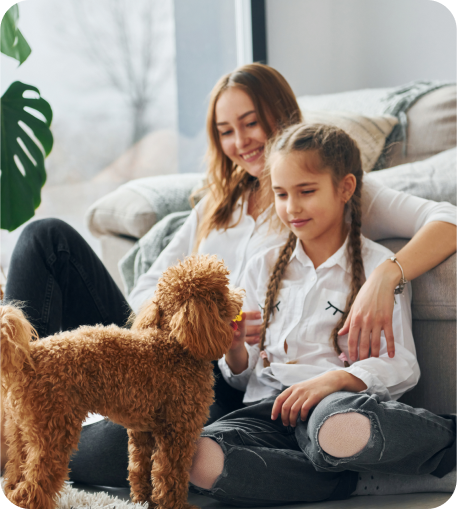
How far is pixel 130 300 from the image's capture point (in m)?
1.45

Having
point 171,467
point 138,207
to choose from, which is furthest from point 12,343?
point 138,207

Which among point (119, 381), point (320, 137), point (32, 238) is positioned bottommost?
point (119, 381)

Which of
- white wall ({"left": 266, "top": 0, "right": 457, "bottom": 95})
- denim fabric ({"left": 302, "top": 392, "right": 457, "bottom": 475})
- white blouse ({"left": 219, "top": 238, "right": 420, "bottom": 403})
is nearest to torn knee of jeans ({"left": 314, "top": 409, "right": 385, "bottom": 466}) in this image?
denim fabric ({"left": 302, "top": 392, "right": 457, "bottom": 475})

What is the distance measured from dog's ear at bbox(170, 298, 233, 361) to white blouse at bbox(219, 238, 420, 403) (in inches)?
13.1

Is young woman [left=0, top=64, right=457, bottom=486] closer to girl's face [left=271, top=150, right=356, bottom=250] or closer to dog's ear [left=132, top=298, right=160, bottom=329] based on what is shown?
girl's face [left=271, top=150, right=356, bottom=250]

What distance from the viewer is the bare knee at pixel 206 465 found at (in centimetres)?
93

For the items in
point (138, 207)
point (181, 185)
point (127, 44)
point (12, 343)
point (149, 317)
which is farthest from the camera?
point (127, 44)

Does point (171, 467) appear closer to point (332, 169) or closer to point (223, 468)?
point (223, 468)

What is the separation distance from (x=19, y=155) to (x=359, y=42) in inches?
67.3

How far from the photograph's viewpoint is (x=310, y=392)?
99 centimetres

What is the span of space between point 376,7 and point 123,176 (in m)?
1.50

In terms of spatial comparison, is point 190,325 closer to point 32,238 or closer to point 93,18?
point 32,238

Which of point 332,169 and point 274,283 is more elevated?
point 332,169

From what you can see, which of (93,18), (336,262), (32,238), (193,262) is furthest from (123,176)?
(193,262)
